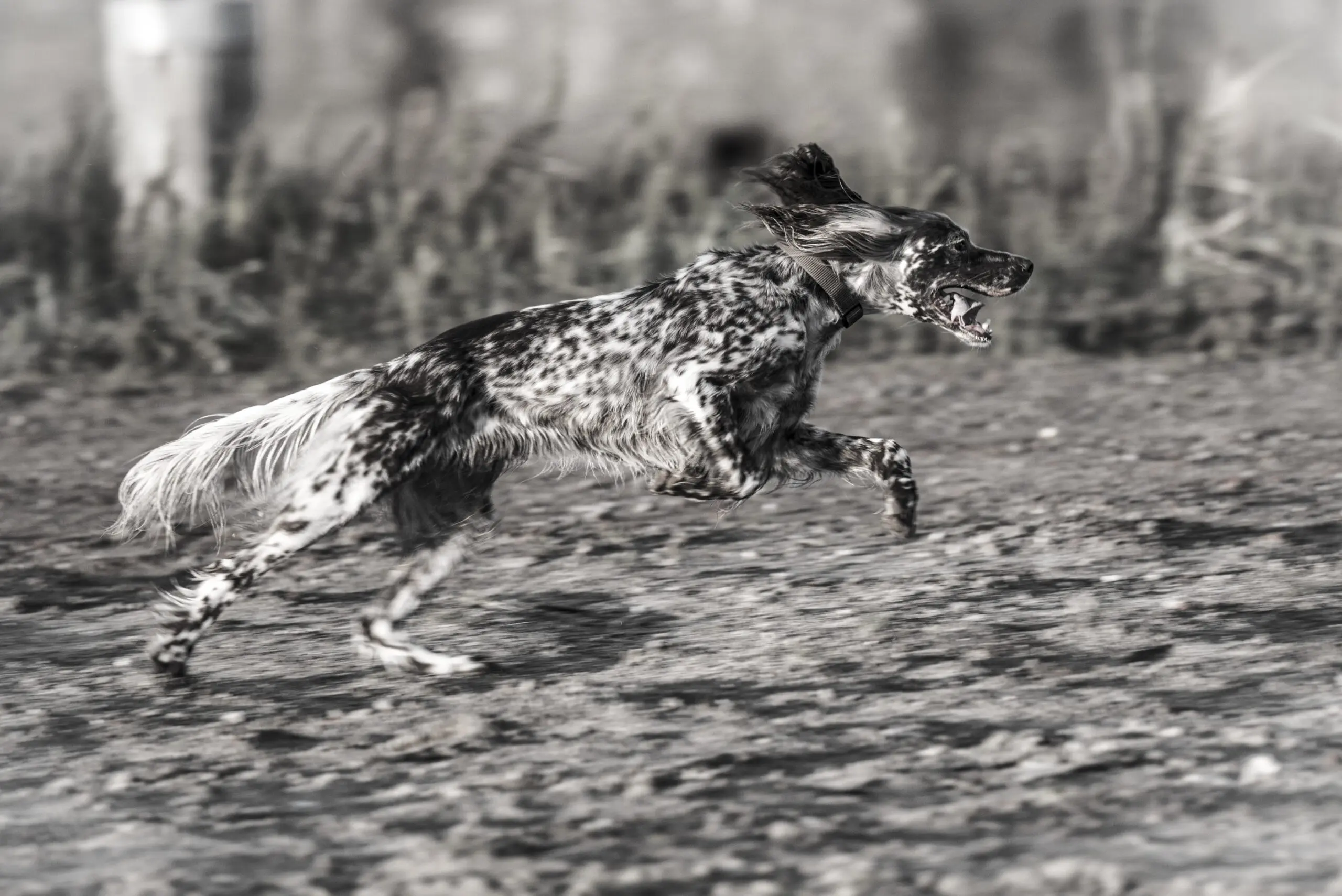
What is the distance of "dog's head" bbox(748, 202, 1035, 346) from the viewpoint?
541cm

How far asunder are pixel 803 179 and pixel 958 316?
2.01ft

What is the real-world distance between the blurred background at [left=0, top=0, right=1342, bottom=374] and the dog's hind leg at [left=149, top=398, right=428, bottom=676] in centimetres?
444

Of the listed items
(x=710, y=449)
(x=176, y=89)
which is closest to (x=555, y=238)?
(x=176, y=89)

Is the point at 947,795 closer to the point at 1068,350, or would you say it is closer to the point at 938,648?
the point at 938,648

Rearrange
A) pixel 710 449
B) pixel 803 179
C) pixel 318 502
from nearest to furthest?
pixel 318 502, pixel 710 449, pixel 803 179

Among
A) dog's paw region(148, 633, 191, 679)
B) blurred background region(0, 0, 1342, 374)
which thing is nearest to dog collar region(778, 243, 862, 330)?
dog's paw region(148, 633, 191, 679)

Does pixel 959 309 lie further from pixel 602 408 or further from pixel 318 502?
pixel 318 502

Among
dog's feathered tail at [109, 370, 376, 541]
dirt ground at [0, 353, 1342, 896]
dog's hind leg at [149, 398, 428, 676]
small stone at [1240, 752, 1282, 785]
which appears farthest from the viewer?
dog's feathered tail at [109, 370, 376, 541]

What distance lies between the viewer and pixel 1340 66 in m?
11.4

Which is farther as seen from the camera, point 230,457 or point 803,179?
point 803,179

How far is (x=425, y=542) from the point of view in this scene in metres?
5.29

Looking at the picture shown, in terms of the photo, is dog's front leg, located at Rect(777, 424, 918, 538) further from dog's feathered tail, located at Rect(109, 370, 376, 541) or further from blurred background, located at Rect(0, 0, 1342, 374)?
blurred background, located at Rect(0, 0, 1342, 374)

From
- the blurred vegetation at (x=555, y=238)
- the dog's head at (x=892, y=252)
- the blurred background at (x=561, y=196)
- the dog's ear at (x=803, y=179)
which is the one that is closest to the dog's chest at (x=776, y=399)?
the dog's head at (x=892, y=252)

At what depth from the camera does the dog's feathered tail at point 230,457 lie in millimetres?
5180
